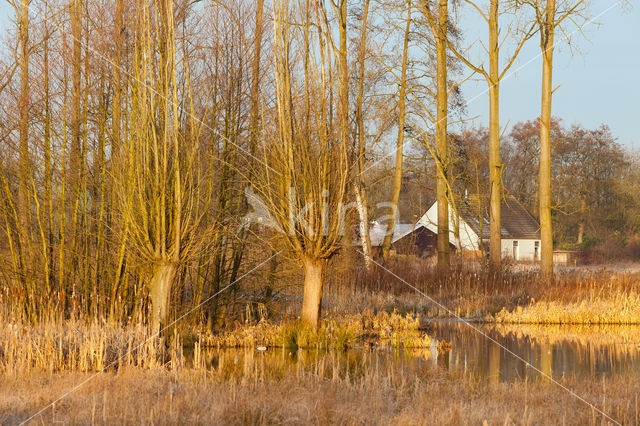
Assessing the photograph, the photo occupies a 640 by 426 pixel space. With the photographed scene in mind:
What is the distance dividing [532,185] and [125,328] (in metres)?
49.2

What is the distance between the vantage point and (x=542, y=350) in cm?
1209

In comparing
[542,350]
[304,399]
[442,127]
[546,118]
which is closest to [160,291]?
[304,399]

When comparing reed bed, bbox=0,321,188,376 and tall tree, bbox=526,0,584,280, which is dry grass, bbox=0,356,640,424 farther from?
tall tree, bbox=526,0,584,280

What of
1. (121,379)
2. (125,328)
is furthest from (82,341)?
(121,379)

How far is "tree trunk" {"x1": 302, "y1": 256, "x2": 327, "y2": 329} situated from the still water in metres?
0.69

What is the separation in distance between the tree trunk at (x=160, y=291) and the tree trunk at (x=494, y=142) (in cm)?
1137

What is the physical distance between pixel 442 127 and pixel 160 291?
13.2m

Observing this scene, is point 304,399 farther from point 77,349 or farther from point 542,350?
point 542,350

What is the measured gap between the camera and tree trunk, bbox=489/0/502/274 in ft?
65.4

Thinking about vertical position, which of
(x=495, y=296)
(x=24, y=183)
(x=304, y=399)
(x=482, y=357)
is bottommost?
(x=482, y=357)

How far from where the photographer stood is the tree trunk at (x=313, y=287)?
38.8 feet

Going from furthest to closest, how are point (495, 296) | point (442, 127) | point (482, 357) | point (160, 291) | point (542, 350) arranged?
point (442, 127) < point (495, 296) < point (542, 350) < point (482, 357) < point (160, 291)

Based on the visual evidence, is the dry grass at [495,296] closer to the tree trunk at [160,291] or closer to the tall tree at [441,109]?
the tall tree at [441,109]

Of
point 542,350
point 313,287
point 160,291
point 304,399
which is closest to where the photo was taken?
point 304,399
